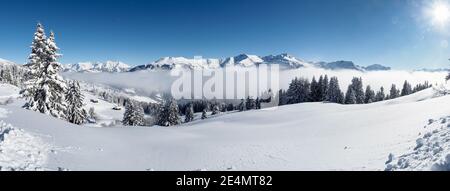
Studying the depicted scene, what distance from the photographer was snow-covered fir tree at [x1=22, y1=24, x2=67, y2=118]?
104ft

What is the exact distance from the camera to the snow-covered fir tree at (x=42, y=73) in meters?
31.8

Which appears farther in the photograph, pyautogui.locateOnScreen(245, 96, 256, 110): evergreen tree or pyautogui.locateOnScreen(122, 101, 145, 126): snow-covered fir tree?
pyautogui.locateOnScreen(245, 96, 256, 110): evergreen tree

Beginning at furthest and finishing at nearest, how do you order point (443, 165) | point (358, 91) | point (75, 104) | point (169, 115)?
point (358, 91) → point (169, 115) → point (75, 104) → point (443, 165)

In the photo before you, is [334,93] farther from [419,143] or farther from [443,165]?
[443,165]

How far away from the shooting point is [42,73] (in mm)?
32312

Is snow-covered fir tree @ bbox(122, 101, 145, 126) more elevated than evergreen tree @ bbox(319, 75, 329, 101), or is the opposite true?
evergreen tree @ bbox(319, 75, 329, 101)

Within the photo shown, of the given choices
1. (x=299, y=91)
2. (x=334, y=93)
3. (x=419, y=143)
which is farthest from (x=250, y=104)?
(x=419, y=143)

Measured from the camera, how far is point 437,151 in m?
10.6

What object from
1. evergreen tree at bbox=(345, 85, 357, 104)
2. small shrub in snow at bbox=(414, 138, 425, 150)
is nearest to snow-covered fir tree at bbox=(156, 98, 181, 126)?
evergreen tree at bbox=(345, 85, 357, 104)

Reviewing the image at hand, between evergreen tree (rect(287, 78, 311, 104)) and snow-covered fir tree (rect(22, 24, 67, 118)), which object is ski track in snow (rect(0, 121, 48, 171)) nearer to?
snow-covered fir tree (rect(22, 24, 67, 118))
